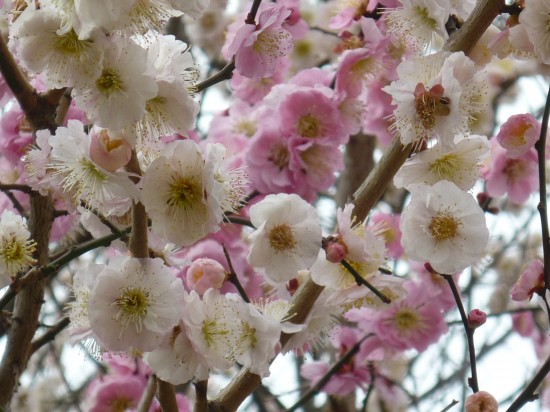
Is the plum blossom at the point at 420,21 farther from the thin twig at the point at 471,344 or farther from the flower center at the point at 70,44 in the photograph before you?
the flower center at the point at 70,44

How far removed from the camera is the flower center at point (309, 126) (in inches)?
86.4

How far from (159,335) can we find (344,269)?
1.31ft

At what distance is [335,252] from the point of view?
1.47 m

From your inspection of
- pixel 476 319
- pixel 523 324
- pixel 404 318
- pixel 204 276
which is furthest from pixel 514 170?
pixel 523 324

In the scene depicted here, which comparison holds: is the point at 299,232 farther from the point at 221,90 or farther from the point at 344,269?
the point at 221,90

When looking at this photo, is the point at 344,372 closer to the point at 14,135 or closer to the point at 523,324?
the point at 14,135

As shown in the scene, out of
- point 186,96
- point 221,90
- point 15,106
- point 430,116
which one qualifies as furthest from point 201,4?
point 221,90

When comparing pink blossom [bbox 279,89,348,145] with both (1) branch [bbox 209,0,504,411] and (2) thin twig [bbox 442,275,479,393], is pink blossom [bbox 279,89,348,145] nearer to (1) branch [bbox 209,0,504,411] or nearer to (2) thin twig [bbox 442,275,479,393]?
(1) branch [bbox 209,0,504,411]

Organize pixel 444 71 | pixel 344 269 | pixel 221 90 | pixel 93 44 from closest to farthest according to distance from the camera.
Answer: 1. pixel 93 44
2. pixel 444 71
3. pixel 344 269
4. pixel 221 90

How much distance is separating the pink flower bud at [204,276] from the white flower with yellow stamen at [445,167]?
Answer: 0.36 m

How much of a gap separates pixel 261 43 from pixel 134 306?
58 centimetres

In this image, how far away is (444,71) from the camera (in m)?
1.42

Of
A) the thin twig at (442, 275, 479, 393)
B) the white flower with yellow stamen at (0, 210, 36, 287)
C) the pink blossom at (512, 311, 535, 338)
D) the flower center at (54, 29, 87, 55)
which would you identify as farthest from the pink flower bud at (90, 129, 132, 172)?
the pink blossom at (512, 311, 535, 338)

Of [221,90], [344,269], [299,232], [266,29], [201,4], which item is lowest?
[221,90]
